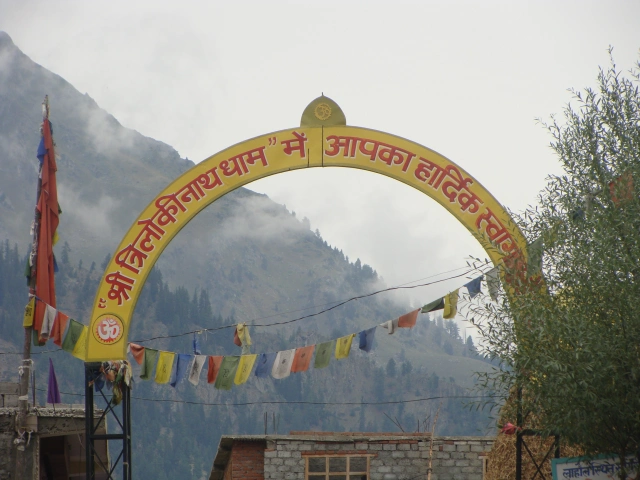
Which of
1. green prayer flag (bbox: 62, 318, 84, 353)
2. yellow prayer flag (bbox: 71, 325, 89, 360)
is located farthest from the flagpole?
yellow prayer flag (bbox: 71, 325, 89, 360)

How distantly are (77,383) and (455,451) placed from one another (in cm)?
16863

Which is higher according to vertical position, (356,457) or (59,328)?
(59,328)

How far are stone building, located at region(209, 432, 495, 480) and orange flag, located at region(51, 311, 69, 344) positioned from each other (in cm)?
855

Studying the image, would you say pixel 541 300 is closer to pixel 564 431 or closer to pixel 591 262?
pixel 591 262

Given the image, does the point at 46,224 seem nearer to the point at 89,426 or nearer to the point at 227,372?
the point at 89,426

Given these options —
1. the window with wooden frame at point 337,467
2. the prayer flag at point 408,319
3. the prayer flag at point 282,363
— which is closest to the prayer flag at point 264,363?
the prayer flag at point 282,363

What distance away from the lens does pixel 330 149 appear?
1844 centimetres

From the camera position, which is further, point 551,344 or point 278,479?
point 278,479

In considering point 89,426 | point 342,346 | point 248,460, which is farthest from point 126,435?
point 248,460

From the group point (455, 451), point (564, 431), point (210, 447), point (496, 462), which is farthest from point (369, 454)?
point (210, 447)

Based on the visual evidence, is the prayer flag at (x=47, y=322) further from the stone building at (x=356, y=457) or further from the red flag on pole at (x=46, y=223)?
the stone building at (x=356, y=457)

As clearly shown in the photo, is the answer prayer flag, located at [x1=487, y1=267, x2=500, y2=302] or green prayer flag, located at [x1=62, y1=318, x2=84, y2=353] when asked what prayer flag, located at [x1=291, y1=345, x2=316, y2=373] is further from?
prayer flag, located at [x1=487, y1=267, x2=500, y2=302]

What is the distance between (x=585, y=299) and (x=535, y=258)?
1351mm

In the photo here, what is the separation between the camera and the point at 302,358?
70.5ft
